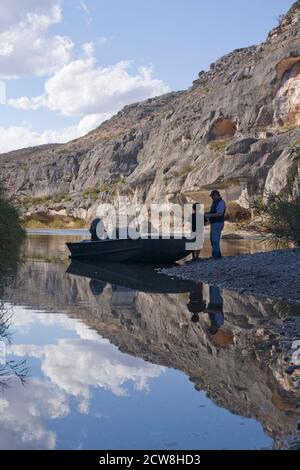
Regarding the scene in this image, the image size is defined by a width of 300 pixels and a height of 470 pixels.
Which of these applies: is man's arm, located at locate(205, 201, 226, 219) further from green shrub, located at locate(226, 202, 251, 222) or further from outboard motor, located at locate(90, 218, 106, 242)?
green shrub, located at locate(226, 202, 251, 222)

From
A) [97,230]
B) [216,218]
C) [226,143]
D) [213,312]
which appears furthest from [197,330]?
[226,143]

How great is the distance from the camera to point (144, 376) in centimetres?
537

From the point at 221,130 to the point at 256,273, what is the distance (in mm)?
40632

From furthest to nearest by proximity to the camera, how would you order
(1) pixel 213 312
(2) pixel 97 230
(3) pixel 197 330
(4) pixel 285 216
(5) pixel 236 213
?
(5) pixel 236 213 < (2) pixel 97 230 < (4) pixel 285 216 < (1) pixel 213 312 < (3) pixel 197 330

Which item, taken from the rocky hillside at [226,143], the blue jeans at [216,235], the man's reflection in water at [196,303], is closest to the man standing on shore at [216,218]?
the blue jeans at [216,235]

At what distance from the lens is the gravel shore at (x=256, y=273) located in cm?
1138

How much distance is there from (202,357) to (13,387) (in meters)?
2.00

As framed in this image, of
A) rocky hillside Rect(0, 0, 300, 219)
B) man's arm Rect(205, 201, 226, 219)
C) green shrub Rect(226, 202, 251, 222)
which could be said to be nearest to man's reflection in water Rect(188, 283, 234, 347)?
man's arm Rect(205, 201, 226, 219)

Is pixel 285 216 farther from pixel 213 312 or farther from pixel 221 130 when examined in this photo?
pixel 221 130

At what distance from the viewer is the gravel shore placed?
37.3ft

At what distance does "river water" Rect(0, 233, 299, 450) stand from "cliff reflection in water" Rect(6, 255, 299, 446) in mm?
15

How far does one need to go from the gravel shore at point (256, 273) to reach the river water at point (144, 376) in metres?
1.37

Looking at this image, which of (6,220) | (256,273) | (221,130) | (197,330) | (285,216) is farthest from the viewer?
(221,130)
